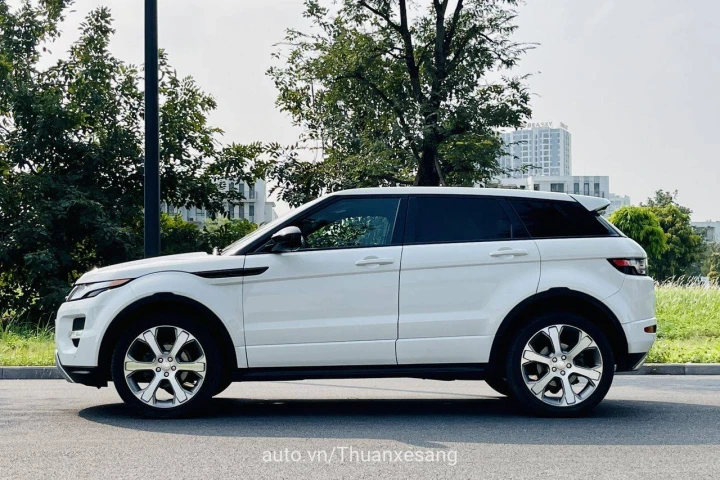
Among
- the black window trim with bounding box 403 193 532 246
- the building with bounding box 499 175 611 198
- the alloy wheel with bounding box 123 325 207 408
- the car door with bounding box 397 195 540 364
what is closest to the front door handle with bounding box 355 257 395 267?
the car door with bounding box 397 195 540 364

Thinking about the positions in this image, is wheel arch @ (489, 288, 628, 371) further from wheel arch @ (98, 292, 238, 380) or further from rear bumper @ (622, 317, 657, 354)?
wheel arch @ (98, 292, 238, 380)

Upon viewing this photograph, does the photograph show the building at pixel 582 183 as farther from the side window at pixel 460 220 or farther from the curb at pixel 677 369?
the side window at pixel 460 220

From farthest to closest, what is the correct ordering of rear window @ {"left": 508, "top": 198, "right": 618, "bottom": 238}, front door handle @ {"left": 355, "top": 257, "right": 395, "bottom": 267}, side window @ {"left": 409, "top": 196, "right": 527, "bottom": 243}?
1. rear window @ {"left": 508, "top": 198, "right": 618, "bottom": 238}
2. side window @ {"left": 409, "top": 196, "right": 527, "bottom": 243}
3. front door handle @ {"left": 355, "top": 257, "right": 395, "bottom": 267}

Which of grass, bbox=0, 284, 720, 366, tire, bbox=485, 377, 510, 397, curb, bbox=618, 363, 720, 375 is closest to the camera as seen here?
tire, bbox=485, 377, 510, 397

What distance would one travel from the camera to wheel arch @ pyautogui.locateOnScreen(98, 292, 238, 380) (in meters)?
7.29

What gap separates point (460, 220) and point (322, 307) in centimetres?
133

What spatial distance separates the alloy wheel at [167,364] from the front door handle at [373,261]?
1391 millimetres

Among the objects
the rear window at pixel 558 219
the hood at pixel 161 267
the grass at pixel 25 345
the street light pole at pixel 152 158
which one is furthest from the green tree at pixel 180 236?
the rear window at pixel 558 219

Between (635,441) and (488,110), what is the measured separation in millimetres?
12449

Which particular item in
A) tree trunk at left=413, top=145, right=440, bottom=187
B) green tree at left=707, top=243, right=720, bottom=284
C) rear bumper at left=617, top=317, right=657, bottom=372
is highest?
tree trunk at left=413, top=145, right=440, bottom=187

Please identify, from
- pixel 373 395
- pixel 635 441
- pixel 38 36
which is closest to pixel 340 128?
pixel 38 36

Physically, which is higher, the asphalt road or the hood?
the hood

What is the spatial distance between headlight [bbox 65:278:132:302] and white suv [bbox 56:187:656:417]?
13 mm

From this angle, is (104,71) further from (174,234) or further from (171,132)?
(174,234)
